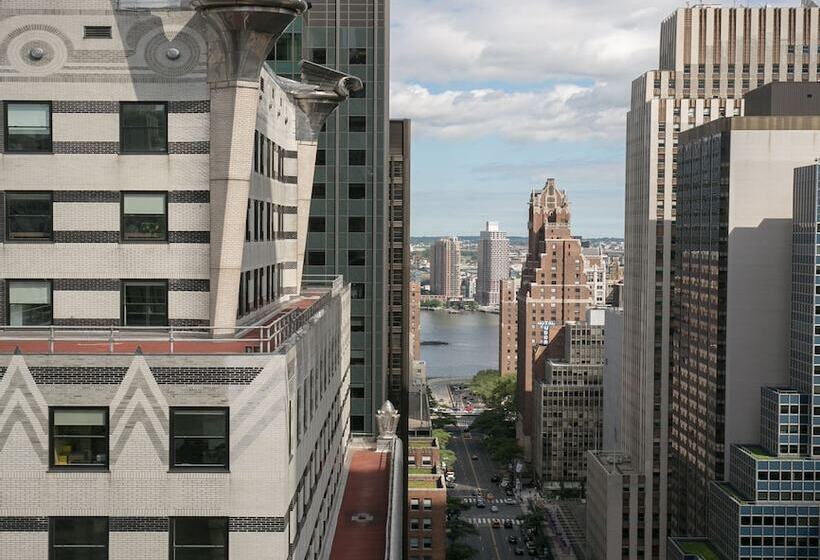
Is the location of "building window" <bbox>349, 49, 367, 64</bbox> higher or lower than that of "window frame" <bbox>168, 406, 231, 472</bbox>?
higher

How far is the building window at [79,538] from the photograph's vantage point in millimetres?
24406

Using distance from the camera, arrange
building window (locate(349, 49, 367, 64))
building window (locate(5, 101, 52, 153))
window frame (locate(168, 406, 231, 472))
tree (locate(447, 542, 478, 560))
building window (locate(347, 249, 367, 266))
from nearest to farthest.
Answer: window frame (locate(168, 406, 231, 472))
building window (locate(5, 101, 52, 153))
building window (locate(349, 49, 367, 64))
building window (locate(347, 249, 367, 266))
tree (locate(447, 542, 478, 560))

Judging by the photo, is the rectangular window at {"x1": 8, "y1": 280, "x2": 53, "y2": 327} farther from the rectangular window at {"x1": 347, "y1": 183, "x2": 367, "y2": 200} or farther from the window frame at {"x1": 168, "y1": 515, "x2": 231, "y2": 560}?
the rectangular window at {"x1": 347, "y1": 183, "x2": 367, "y2": 200}

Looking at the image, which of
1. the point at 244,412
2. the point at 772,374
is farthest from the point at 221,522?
the point at 772,374

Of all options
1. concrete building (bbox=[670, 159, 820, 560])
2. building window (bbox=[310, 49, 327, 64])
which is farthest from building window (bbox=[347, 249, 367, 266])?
concrete building (bbox=[670, 159, 820, 560])

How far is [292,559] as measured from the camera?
86.0 feet

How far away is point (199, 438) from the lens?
79.3 feet

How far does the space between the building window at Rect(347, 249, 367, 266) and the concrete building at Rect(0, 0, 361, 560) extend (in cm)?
4462

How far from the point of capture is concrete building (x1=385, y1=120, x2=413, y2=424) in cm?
9325

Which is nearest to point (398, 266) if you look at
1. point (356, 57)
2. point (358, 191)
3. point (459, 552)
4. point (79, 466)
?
point (358, 191)

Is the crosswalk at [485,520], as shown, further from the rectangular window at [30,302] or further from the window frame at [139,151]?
the window frame at [139,151]

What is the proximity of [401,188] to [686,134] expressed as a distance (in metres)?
49.2

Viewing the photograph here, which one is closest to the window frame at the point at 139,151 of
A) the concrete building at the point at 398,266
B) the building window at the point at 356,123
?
the building window at the point at 356,123

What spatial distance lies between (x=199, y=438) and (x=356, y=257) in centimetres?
5538
